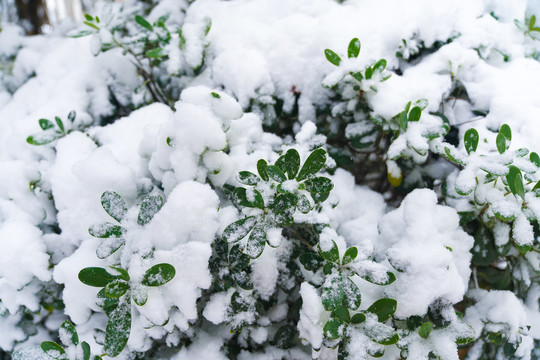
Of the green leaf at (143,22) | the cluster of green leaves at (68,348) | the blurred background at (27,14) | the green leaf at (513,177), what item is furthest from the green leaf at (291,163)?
the blurred background at (27,14)

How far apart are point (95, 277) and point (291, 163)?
505 mm

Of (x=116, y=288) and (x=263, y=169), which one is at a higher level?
(x=263, y=169)

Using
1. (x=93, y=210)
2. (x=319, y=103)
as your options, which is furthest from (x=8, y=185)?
(x=319, y=103)

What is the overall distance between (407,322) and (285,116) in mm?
A: 719

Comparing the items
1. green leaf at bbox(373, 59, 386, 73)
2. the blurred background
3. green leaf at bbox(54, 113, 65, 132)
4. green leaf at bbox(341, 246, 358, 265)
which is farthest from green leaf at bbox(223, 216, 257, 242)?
the blurred background

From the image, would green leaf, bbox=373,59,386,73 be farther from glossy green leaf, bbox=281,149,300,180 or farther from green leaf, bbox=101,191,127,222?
green leaf, bbox=101,191,127,222

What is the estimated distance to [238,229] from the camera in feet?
2.89

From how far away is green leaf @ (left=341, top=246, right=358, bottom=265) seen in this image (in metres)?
0.88

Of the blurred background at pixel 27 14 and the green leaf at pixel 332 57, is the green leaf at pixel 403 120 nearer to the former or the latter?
the green leaf at pixel 332 57

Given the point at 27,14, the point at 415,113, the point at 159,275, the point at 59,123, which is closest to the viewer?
the point at 159,275

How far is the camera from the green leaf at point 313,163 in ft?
3.02

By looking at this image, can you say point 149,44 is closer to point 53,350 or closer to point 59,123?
point 59,123

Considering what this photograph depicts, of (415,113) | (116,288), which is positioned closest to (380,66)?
(415,113)

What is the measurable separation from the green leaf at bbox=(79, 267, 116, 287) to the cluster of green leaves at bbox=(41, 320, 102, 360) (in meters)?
0.16
